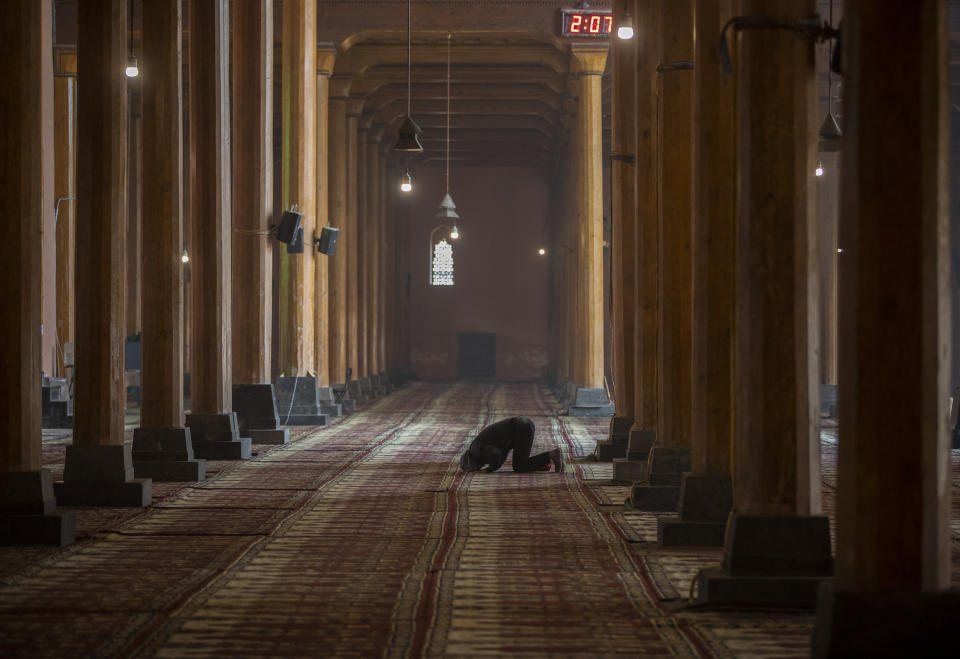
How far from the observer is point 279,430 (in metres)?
13.4

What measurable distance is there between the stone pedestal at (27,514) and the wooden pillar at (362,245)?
18.1 metres

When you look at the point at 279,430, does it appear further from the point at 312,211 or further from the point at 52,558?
the point at 52,558

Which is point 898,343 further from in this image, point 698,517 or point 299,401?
point 299,401

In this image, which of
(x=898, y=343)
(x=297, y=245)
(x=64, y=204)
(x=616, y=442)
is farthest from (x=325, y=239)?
(x=898, y=343)

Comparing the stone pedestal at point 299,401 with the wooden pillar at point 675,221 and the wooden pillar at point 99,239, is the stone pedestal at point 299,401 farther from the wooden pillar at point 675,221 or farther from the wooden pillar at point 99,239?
the wooden pillar at point 675,221

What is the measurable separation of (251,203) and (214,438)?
116 inches

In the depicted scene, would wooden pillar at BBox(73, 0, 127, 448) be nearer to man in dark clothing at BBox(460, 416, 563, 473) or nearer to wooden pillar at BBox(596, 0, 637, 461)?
man in dark clothing at BBox(460, 416, 563, 473)

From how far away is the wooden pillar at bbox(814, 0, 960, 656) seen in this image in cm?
366

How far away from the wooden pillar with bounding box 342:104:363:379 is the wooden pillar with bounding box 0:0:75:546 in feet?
51.2

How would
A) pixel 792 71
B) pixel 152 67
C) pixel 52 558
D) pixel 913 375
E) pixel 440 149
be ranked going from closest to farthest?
pixel 913 375, pixel 792 71, pixel 52 558, pixel 152 67, pixel 440 149

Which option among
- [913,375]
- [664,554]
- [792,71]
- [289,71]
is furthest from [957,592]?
[289,71]

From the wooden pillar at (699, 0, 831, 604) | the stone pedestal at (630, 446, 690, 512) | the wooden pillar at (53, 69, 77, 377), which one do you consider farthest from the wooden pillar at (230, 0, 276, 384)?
the wooden pillar at (699, 0, 831, 604)

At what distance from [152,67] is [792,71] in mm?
6107

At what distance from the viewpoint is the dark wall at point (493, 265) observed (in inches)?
1364
